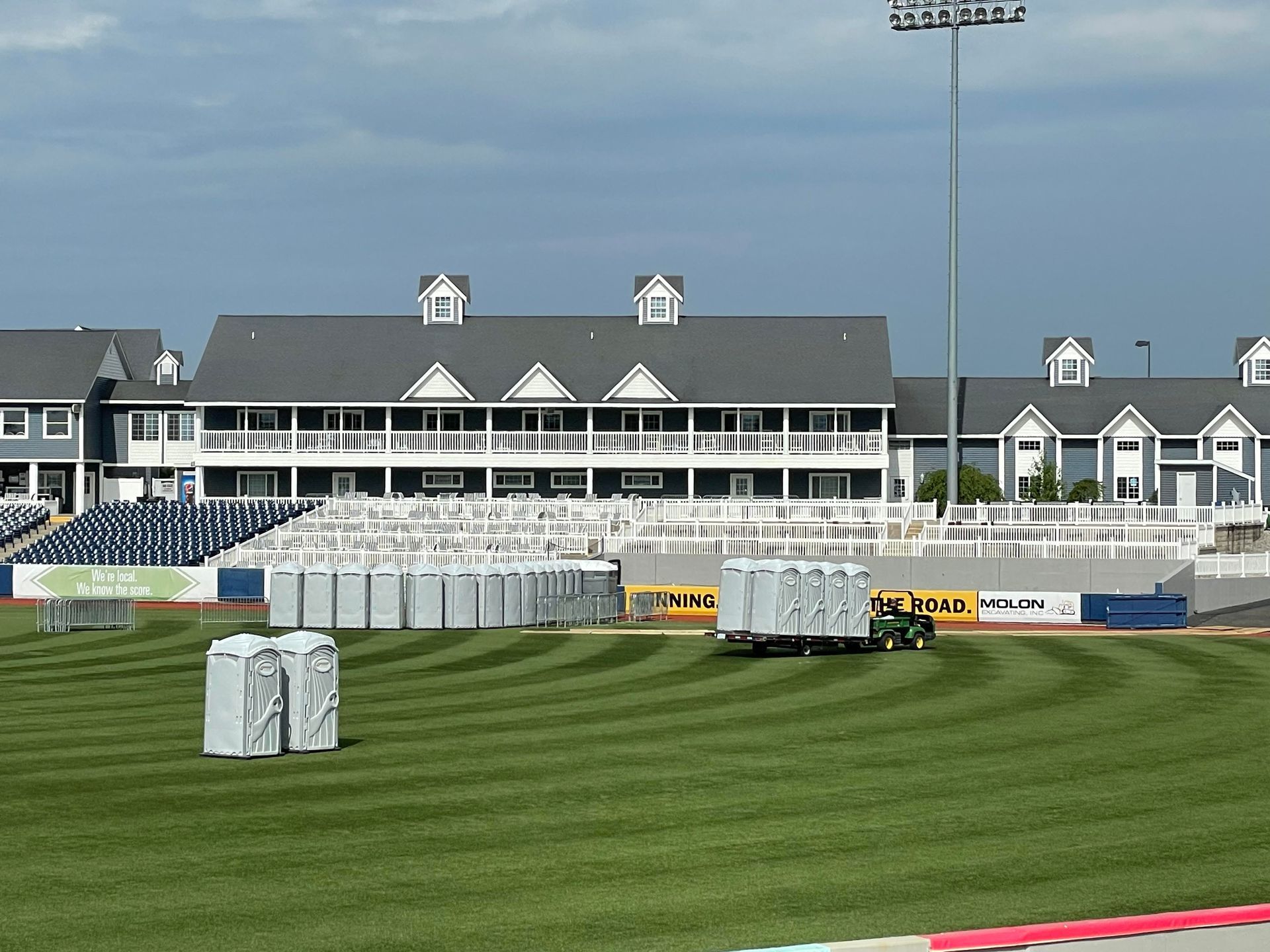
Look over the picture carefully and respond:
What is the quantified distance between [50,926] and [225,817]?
4158 millimetres

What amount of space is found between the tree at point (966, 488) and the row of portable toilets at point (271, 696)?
52229 millimetres

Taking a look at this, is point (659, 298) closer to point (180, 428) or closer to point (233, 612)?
point (180, 428)

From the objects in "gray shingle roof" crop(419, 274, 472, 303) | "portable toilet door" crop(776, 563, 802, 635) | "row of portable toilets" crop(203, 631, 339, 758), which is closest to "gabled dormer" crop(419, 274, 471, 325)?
"gray shingle roof" crop(419, 274, 472, 303)

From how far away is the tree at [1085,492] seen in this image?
237ft

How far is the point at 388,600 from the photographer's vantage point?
136ft

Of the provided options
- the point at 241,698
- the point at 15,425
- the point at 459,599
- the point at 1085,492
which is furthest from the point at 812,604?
the point at 15,425

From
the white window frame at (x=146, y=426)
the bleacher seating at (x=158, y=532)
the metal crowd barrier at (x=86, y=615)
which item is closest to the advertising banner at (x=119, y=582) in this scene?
the bleacher seating at (x=158, y=532)

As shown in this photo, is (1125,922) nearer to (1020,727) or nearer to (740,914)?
(740,914)

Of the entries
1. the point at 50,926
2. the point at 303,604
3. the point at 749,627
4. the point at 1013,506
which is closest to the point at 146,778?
the point at 50,926

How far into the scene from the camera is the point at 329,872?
1424 cm

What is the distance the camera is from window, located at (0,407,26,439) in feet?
254

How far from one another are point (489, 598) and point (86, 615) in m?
9.63

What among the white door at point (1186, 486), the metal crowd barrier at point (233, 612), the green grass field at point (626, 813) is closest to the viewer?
the green grass field at point (626, 813)

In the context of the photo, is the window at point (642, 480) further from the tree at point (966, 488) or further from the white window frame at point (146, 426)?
the white window frame at point (146, 426)
